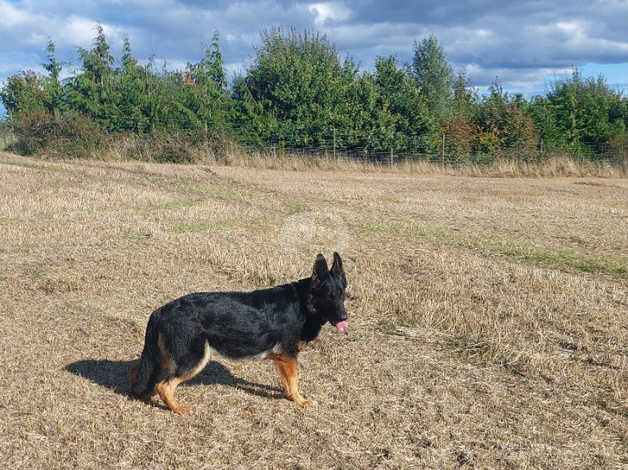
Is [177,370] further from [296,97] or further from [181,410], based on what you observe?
[296,97]

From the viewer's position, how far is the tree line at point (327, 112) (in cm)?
3225

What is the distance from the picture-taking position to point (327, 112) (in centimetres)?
3272

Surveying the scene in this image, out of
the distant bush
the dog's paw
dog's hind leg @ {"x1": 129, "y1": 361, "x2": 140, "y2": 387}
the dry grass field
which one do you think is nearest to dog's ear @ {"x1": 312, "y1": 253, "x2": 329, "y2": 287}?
the dry grass field

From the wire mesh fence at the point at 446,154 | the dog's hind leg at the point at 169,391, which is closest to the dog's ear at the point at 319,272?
the dog's hind leg at the point at 169,391

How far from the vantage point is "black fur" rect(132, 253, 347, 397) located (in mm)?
5562

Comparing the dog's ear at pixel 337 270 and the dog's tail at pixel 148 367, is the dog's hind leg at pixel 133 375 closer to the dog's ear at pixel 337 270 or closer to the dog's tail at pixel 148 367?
the dog's tail at pixel 148 367

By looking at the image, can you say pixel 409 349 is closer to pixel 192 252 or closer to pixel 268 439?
pixel 268 439

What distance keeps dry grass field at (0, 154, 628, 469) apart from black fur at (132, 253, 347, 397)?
1.61 ft

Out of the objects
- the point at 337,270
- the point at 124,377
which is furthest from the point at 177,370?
the point at 337,270

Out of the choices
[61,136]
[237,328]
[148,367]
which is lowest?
[148,367]

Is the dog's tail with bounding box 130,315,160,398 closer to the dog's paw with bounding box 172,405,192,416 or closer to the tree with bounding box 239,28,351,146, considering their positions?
the dog's paw with bounding box 172,405,192,416

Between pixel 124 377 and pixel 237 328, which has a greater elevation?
pixel 237 328

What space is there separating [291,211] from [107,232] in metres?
5.01

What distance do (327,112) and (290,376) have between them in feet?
91.1
